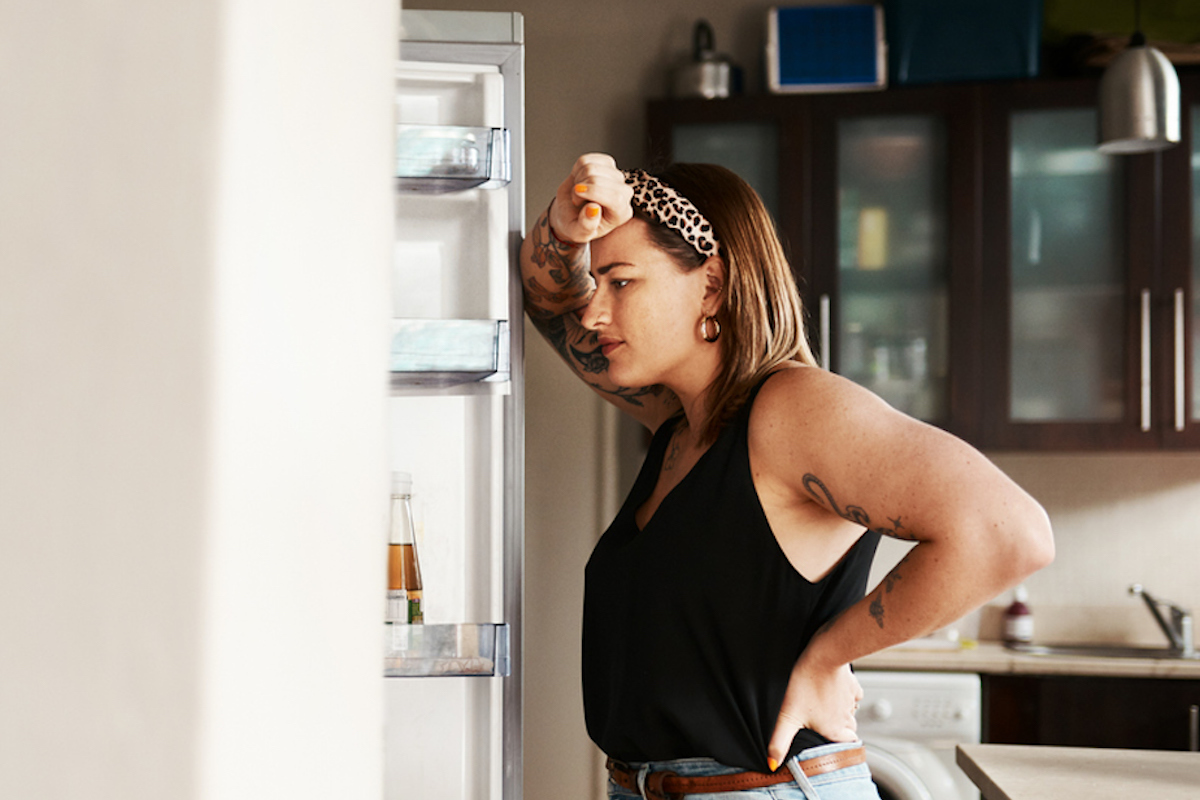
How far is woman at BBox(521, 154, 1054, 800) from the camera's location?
96cm

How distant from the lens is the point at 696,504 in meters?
1.07

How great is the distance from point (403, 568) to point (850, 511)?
573 millimetres

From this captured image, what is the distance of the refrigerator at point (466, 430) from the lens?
1272 mm

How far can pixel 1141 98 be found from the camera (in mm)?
1638

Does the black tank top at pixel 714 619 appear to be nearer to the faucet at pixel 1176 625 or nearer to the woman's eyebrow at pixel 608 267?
the woman's eyebrow at pixel 608 267

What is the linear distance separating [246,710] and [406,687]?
129 cm

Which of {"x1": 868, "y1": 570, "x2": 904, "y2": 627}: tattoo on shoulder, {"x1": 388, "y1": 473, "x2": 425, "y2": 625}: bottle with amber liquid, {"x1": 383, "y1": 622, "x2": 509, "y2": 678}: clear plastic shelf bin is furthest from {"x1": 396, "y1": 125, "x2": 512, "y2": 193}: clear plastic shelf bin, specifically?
{"x1": 868, "y1": 570, "x2": 904, "y2": 627}: tattoo on shoulder

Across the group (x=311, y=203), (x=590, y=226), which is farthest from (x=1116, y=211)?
(x=311, y=203)

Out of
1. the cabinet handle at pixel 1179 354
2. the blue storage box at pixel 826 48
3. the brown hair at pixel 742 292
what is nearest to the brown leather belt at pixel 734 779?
the brown hair at pixel 742 292

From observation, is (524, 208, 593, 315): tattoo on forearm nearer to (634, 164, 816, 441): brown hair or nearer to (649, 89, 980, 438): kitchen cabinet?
(634, 164, 816, 441): brown hair

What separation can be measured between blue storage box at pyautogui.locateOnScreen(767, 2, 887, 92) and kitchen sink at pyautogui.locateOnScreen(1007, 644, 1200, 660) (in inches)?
64.6

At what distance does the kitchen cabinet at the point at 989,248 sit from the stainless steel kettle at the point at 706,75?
0.07 metres

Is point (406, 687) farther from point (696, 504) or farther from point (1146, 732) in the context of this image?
point (1146, 732)

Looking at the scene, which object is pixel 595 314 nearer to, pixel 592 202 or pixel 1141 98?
pixel 592 202
